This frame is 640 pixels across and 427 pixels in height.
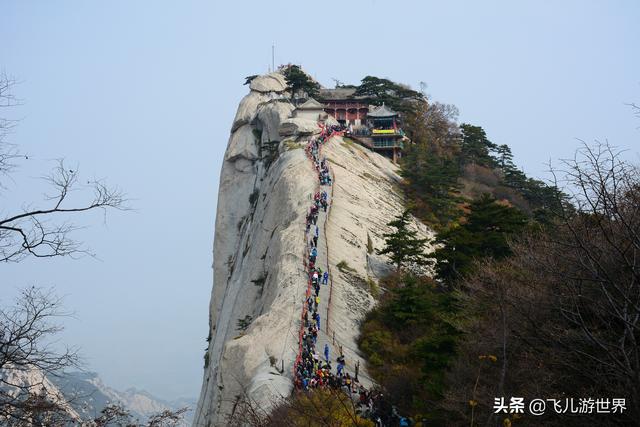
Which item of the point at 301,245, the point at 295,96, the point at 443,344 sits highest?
the point at 295,96

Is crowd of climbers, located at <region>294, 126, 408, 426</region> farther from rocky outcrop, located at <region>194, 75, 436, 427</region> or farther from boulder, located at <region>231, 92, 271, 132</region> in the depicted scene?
boulder, located at <region>231, 92, 271, 132</region>

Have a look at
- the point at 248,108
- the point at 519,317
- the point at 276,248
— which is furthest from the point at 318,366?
the point at 248,108

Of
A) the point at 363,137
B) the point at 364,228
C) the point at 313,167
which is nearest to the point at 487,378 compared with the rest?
the point at 364,228

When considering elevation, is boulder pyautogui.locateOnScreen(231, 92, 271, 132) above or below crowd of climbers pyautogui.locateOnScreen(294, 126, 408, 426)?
above

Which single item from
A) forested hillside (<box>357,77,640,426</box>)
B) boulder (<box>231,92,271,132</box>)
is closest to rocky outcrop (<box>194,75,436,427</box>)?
boulder (<box>231,92,271,132</box>)

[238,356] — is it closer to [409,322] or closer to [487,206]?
[409,322]

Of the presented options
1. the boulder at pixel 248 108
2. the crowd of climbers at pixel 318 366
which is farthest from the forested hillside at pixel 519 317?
the boulder at pixel 248 108
